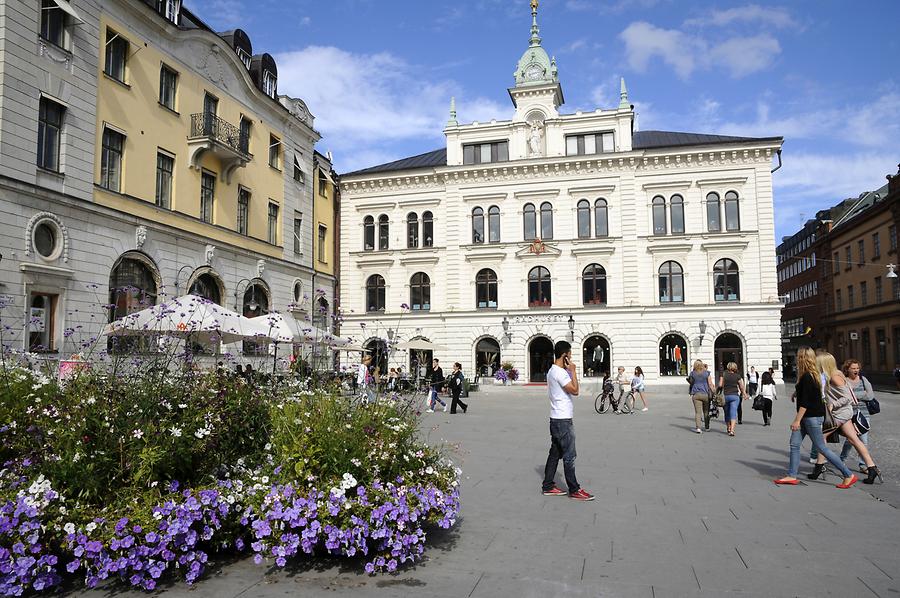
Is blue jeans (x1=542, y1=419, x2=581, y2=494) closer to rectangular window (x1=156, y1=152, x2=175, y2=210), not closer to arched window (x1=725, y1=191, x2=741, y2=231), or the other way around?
rectangular window (x1=156, y1=152, x2=175, y2=210)

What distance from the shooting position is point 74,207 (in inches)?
772

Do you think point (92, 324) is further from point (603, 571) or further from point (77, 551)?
point (603, 571)

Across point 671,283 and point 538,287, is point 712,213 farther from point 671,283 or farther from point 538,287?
point 538,287

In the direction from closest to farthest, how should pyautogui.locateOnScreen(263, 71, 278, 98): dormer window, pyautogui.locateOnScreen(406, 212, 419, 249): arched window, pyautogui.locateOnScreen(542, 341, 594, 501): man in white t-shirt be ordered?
pyautogui.locateOnScreen(542, 341, 594, 501): man in white t-shirt < pyautogui.locateOnScreen(263, 71, 278, 98): dormer window < pyautogui.locateOnScreen(406, 212, 419, 249): arched window

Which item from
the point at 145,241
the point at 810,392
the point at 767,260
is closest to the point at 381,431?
the point at 810,392

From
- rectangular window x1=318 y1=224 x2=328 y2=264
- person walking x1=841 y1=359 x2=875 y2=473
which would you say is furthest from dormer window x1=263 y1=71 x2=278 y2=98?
person walking x1=841 y1=359 x2=875 y2=473

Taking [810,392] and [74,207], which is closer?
[810,392]

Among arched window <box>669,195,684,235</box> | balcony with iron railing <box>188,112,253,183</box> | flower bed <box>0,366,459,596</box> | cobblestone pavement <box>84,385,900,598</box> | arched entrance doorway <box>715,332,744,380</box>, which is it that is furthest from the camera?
arched window <box>669,195,684,235</box>

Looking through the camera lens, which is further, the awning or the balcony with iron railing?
the balcony with iron railing

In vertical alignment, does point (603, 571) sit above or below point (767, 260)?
below

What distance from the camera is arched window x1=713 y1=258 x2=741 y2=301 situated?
36969mm

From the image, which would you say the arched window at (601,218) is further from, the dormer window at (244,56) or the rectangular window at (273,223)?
the dormer window at (244,56)

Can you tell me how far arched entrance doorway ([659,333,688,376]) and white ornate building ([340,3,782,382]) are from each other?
0.26ft

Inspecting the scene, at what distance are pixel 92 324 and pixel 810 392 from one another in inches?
785
